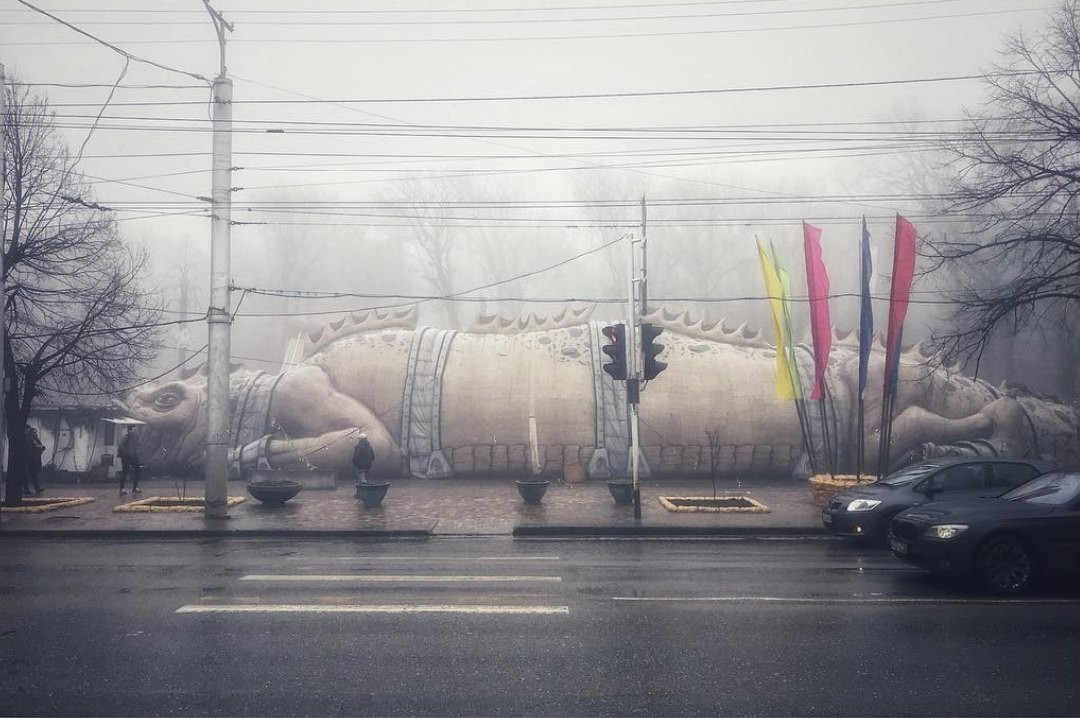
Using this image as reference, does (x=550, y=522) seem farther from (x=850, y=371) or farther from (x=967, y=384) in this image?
(x=967, y=384)

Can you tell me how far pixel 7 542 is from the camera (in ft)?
46.3

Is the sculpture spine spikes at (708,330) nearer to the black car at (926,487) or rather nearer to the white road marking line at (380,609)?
the black car at (926,487)

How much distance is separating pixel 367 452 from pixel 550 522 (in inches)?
282

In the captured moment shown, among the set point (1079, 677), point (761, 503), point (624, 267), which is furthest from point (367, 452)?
point (624, 267)

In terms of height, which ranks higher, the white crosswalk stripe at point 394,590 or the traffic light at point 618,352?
the traffic light at point 618,352

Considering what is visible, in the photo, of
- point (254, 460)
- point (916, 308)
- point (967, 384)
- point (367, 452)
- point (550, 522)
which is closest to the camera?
point (550, 522)

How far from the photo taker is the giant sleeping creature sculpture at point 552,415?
23531 millimetres

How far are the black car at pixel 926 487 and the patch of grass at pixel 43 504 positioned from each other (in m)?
16.2

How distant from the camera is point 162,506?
1806cm

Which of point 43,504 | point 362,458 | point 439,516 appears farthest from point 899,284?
point 43,504

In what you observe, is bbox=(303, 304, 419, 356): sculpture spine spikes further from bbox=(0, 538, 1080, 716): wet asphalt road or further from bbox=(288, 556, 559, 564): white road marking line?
bbox=(0, 538, 1080, 716): wet asphalt road

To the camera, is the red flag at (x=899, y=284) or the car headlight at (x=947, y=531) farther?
the red flag at (x=899, y=284)

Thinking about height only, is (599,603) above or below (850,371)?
below

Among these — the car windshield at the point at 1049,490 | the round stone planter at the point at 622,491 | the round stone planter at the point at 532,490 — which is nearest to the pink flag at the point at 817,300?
the round stone planter at the point at 622,491
